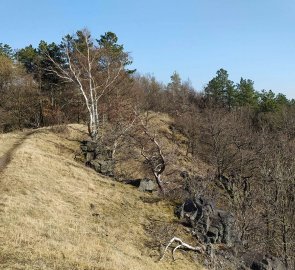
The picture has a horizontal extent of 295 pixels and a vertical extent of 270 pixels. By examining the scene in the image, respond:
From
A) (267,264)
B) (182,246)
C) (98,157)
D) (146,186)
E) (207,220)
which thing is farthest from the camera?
(98,157)

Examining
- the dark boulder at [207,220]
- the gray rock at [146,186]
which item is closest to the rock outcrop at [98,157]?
the gray rock at [146,186]

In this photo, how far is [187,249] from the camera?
23.3 meters

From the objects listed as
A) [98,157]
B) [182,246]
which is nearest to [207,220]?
[182,246]

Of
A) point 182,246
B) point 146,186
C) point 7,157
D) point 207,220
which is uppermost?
point 7,157

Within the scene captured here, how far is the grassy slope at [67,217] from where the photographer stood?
16.2 metres

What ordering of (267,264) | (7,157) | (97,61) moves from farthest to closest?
1. (97,61)
2. (7,157)
3. (267,264)

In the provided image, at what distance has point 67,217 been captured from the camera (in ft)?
71.6

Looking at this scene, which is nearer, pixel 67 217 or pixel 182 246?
pixel 67 217

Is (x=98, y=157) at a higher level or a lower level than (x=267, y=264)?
higher

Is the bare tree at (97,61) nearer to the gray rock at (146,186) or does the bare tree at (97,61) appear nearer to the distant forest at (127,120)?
the distant forest at (127,120)

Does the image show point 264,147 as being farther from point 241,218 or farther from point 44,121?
point 44,121

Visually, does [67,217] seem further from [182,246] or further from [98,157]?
[98,157]

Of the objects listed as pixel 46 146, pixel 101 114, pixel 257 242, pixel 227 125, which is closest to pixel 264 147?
pixel 227 125

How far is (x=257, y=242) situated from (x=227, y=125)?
106ft
